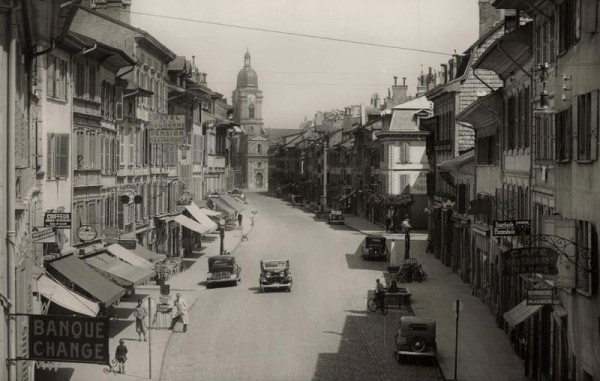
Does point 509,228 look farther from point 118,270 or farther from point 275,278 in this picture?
point 275,278

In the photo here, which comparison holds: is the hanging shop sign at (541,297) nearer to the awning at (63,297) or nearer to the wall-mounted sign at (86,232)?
the awning at (63,297)

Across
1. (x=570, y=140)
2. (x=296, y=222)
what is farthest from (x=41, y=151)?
(x=296, y=222)

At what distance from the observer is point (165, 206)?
175 ft

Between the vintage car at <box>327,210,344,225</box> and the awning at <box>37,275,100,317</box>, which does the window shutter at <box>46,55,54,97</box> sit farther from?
the vintage car at <box>327,210,344,225</box>

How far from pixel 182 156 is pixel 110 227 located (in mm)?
21362

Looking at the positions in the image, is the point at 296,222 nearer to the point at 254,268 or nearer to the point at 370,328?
the point at 254,268

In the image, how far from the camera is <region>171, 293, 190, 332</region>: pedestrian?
3198cm

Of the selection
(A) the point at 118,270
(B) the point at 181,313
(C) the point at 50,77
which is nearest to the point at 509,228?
(B) the point at 181,313

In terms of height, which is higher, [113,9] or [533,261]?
[113,9]

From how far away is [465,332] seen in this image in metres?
32.9

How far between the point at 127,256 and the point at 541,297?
18725mm

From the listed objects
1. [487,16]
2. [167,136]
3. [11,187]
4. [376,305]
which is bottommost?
[376,305]

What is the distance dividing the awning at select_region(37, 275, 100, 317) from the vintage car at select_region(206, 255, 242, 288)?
17.6m

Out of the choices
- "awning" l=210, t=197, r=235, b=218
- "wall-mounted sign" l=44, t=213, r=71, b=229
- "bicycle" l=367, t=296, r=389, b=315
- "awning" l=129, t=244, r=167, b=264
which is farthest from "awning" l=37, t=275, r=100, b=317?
"awning" l=210, t=197, r=235, b=218
